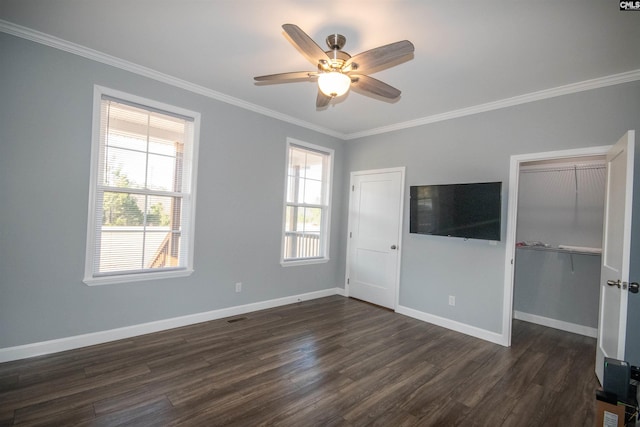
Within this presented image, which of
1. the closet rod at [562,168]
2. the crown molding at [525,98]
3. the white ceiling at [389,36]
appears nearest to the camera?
the white ceiling at [389,36]

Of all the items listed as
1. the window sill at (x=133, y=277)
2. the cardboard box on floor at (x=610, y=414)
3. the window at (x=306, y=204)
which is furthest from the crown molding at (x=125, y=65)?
the cardboard box on floor at (x=610, y=414)

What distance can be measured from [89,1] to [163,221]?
79.4 inches

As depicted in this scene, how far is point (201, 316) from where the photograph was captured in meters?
3.57

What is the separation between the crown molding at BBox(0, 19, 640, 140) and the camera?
253 centimetres

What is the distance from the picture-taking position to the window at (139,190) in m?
2.88

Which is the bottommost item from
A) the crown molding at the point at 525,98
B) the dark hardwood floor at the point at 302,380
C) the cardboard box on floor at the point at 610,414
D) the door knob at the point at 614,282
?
the dark hardwood floor at the point at 302,380

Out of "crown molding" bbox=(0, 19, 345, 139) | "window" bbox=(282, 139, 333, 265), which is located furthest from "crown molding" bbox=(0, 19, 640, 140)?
"window" bbox=(282, 139, 333, 265)

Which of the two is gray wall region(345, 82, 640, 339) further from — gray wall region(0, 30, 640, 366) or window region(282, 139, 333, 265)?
window region(282, 139, 333, 265)

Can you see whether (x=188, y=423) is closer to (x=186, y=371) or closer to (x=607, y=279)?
(x=186, y=371)

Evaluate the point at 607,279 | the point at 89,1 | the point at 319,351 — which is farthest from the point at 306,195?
the point at 607,279

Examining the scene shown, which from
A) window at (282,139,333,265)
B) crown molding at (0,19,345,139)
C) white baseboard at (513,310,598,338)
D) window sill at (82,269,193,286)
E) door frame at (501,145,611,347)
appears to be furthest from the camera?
window at (282,139,333,265)

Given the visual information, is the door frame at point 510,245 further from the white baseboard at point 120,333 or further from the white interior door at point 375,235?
the white baseboard at point 120,333

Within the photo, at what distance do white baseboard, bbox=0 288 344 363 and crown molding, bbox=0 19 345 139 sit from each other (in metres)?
2.62

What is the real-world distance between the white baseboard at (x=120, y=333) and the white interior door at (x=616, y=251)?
11.5 feet
